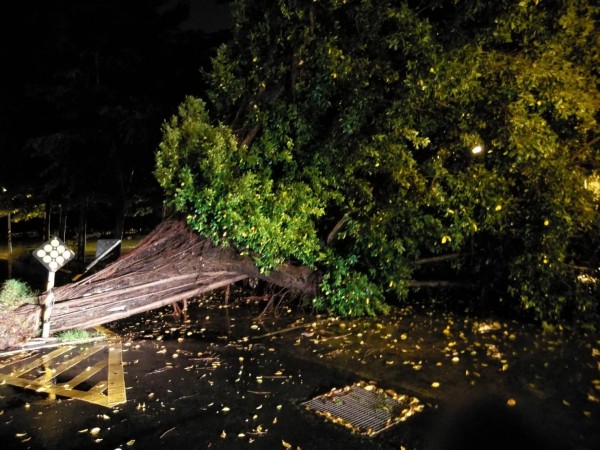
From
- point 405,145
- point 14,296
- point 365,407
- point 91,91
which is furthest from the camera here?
point 91,91

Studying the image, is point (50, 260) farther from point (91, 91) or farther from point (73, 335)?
point (91, 91)

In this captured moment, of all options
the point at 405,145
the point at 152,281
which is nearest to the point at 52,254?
the point at 152,281

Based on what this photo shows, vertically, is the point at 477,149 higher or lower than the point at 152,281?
higher

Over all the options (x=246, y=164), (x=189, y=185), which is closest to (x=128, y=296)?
(x=189, y=185)

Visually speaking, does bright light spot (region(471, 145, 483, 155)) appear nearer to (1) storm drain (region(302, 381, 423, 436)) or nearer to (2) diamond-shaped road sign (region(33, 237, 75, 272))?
(1) storm drain (region(302, 381, 423, 436))

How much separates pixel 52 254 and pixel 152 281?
64.7 inches

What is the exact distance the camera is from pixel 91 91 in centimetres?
1524

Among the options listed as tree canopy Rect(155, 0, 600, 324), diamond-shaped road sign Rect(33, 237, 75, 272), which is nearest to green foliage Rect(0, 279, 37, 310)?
diamond-shaped road sign Rect(33, 237, 75, 272)

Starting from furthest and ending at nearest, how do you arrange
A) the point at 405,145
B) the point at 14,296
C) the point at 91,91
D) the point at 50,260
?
1. the point at 91,91
2. the point at 405,145
3. the point at 50,260
4. the point at 14,296

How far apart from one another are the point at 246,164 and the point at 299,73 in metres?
2.02

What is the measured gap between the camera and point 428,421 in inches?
181

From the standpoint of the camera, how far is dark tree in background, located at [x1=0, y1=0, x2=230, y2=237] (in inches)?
585

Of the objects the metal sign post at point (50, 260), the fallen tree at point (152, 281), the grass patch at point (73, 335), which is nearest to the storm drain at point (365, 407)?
the fallen tree at point (152, 281)

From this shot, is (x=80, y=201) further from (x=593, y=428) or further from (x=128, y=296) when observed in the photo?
(x=593, y=428)
